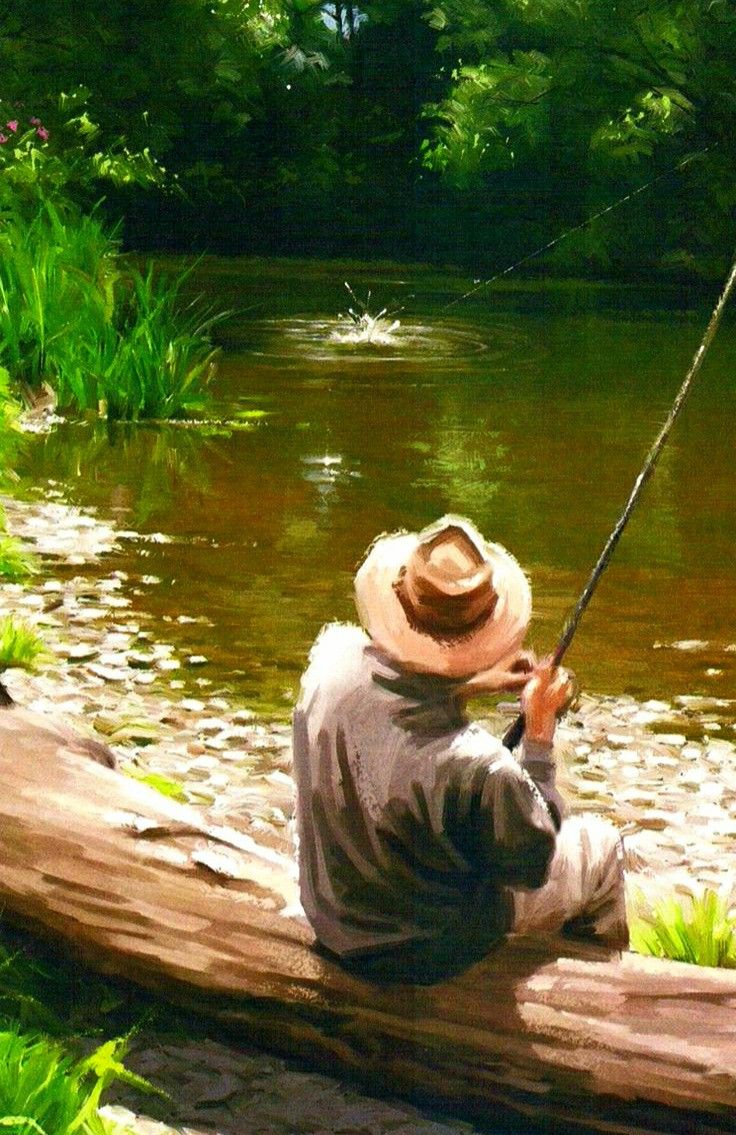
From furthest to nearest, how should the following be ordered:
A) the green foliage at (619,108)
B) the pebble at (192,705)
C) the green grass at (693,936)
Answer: the green foliage at (619,108), the pebble at (192,705), the green grass at (693,936)

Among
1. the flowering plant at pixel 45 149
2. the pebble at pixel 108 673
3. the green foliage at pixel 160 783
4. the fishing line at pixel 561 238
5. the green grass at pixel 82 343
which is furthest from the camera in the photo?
the fishing line at pixel 561 238

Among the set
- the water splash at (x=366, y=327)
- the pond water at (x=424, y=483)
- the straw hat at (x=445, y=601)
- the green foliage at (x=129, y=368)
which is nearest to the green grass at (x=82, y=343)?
the green foliage at (x=129, y=368)

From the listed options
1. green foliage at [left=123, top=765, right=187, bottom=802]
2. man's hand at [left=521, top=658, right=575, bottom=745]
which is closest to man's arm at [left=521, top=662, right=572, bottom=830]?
man's hand at [left=521, top=658, right=575, bottom=745]

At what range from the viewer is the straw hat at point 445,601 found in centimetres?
317

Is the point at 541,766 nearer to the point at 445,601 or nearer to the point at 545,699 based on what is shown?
the point at 545,699

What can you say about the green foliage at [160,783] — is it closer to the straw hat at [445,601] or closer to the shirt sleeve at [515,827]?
the shirt sleeve at [515,827]

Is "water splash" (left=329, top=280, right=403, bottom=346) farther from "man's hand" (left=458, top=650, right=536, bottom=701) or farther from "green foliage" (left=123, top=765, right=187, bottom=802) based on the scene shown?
"man's hand" (left=458, top=650, right=536, bottom=701)

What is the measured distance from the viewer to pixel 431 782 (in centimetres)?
336

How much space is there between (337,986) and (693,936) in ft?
2.42

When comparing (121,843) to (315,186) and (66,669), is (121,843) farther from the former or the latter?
(315,186)

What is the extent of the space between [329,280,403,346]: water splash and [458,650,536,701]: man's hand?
13958mm

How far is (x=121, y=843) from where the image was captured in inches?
163

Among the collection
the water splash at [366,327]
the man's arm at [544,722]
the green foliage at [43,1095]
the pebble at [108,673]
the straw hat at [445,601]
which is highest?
the straw hat at [445,601]

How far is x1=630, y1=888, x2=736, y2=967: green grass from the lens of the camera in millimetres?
3924
